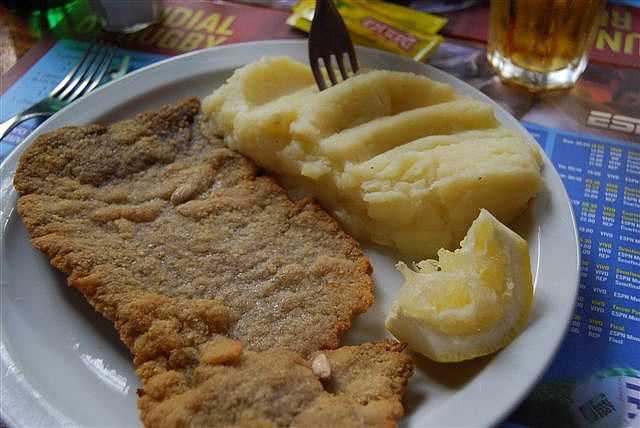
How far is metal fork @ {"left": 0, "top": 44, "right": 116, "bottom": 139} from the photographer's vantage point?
2.78 metres

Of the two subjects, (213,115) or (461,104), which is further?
(213,115)

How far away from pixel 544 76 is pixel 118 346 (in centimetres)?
241

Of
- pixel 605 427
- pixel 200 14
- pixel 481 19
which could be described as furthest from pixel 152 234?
pixel 481 19

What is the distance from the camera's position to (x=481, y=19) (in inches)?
143

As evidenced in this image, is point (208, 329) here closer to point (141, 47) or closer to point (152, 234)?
point (152, 234)

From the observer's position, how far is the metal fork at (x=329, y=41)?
2682mm

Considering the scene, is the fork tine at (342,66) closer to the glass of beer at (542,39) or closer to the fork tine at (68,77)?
the glass of beer at (542,39)

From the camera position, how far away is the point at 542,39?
297 cm

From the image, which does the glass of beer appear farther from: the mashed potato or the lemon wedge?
the lemon wedge

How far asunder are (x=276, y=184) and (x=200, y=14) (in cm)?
180

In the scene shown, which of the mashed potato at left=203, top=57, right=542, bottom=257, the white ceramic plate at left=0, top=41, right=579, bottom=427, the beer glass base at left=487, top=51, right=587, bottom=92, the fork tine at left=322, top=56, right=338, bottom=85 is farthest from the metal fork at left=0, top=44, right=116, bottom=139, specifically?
the beer glass base at left=487, top=51, right=587, bottom=92

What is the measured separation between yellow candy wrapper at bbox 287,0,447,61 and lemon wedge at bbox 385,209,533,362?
177cm

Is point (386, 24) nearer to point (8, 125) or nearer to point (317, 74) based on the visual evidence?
point (317, 74)

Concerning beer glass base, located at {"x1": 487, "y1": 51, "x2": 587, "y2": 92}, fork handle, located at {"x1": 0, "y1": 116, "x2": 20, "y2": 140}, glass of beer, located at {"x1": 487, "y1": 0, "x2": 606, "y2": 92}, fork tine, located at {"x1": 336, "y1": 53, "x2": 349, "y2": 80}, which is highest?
fork handle, located at {"x1": 0, "y1": 116, "x2": 20, "y2": 140}
